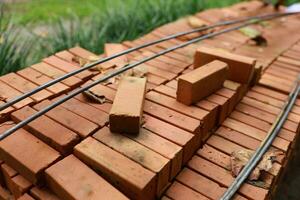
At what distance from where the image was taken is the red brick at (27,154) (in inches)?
58.8

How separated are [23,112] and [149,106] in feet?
2.41

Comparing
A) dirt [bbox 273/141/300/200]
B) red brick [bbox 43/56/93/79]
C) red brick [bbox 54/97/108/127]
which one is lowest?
dirt [bbox 273/141/300/200]

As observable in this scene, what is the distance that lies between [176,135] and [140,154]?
253 mm

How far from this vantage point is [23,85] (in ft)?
6.78

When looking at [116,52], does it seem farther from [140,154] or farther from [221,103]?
[140,154]

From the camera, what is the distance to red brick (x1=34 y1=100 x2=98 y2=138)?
168 cm

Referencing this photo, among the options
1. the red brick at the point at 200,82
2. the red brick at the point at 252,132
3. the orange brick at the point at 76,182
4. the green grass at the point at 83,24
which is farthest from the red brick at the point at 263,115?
the green grass at the point at 83,24

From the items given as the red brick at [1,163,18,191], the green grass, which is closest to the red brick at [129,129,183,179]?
the red brick at [1,163,18,191]

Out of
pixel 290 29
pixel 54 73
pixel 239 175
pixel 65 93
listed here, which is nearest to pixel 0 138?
pixel 65 93

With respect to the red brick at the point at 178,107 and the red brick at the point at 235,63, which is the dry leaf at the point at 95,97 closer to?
the red brick at the point at 178,107

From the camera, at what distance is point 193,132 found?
5.62 ft

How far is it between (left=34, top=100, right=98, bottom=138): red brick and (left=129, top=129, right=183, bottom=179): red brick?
0.81 ft

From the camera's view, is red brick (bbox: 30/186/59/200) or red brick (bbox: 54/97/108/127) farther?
red brick (bbox: 54/97/108/127)

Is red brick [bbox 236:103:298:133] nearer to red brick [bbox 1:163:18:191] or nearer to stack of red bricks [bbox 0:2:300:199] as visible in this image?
stack of red bricks [bbox 0:2:300:199]
